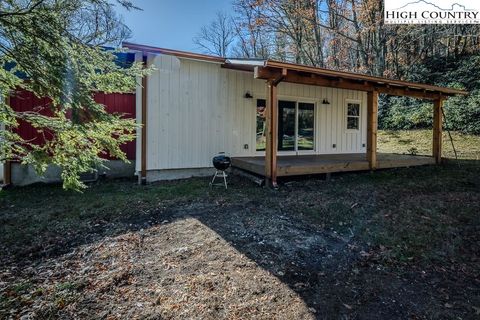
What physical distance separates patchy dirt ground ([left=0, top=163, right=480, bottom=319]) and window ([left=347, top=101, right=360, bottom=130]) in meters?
4.37

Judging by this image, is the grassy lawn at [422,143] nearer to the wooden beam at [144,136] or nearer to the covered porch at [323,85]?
the covered porch at [323,85]

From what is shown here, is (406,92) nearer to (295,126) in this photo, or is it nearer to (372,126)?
(372,126)

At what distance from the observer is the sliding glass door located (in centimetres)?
870

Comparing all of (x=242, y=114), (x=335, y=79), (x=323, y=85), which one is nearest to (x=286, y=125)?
(x=242, y=114)

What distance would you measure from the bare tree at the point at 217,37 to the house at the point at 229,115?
56.3ft

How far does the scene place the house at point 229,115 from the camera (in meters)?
6.38

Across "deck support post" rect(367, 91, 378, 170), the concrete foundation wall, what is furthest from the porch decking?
the concrete foundation wall

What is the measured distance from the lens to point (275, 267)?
3082 millimetres

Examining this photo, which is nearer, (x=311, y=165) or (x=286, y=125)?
(x=311, y=165)

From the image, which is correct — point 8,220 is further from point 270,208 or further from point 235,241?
point 270,208

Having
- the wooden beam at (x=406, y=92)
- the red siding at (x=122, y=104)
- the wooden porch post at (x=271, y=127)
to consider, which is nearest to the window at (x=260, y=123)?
the wooden porch post at (x=271, y=127)

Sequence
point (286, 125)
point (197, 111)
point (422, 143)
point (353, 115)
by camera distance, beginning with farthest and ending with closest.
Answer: point (422, 143) < point (353, 115) < point (286, 125) < point (197, 111)

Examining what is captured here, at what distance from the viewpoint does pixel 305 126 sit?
9.08 metres

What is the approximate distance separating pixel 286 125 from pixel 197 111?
2.88 metres
